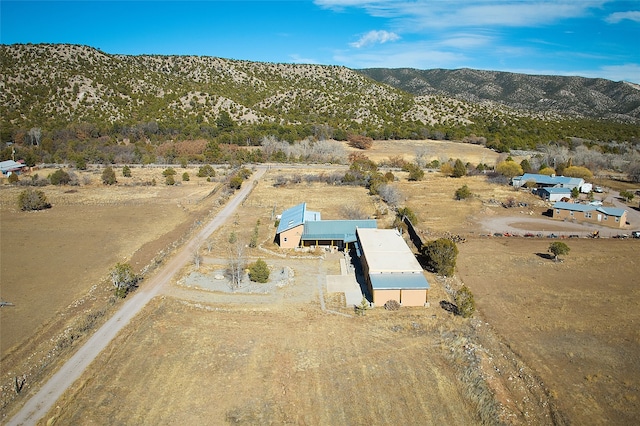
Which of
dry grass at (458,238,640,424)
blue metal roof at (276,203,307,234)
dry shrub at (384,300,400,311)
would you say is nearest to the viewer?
dry grass at (458,238,640,424)

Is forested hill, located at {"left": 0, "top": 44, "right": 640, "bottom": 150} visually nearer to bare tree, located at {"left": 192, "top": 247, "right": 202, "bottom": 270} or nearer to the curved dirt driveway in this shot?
the curved dirt driveway

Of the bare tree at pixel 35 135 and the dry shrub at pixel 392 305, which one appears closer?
the dry shrub at pixel 392 305

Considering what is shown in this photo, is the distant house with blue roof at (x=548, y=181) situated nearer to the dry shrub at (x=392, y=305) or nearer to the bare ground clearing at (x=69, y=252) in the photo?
the bare ground clearing at (x=69, y=252)

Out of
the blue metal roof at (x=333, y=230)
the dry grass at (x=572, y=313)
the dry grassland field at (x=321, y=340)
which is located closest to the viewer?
the dry grassland field at (x=321, y=340)

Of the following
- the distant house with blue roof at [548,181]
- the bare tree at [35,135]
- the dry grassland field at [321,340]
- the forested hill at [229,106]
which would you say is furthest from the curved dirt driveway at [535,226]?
the bare tree at [35,135]

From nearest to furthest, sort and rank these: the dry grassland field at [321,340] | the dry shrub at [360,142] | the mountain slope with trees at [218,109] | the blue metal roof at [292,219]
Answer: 1. the dry grassland field at [321,340]
2. the blue metal roof at [292,219]
3. the dry shrub at [360,142]
4. the mountain slope with trees at [218,109]

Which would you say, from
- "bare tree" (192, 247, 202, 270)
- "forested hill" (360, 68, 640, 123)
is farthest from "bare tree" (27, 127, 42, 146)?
"forested hill" (360, 68, 640, 123)

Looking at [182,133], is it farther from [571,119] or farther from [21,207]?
[571,119]
